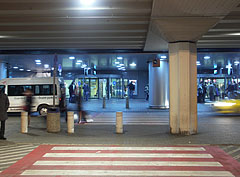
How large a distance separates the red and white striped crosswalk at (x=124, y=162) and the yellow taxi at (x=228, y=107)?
888cm

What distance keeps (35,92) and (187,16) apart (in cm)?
1186

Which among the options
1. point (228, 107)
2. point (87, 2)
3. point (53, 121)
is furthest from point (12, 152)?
point (228, 107)

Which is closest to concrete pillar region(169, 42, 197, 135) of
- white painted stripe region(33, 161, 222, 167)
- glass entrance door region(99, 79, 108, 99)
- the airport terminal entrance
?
white painted stripe region(33, 161, 222, 167)

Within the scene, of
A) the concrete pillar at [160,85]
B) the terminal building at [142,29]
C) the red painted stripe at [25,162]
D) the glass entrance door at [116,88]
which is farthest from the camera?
the glass entrance door at [116,88]

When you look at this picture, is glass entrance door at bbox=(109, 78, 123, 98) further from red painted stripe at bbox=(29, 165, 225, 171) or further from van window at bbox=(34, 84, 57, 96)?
red painted stripe at bbox=(29, 165, 225, 171)

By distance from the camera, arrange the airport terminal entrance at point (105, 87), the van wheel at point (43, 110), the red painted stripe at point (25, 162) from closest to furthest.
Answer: the red painted stripe at point (25, 162) → the van wheel at point (43, 110) → the airport terminal entrance at point (105, 87)

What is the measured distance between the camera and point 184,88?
10.3 metres

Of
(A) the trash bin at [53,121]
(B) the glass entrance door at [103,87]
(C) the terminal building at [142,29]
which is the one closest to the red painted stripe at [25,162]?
(A) the trash bin at [53,121]

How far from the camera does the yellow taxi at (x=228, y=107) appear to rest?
16.2 metres

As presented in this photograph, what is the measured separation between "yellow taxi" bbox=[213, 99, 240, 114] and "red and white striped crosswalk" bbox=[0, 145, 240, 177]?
29.1 feet

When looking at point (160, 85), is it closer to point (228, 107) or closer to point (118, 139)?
point (228, 107)

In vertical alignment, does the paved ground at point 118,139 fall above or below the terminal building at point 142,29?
below

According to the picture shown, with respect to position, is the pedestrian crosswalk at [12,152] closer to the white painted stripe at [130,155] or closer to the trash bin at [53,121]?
the white painted stripe at [130,155]

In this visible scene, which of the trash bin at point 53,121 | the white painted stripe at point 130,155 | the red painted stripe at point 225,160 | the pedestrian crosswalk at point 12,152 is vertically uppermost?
the trash bin at point 53,121
